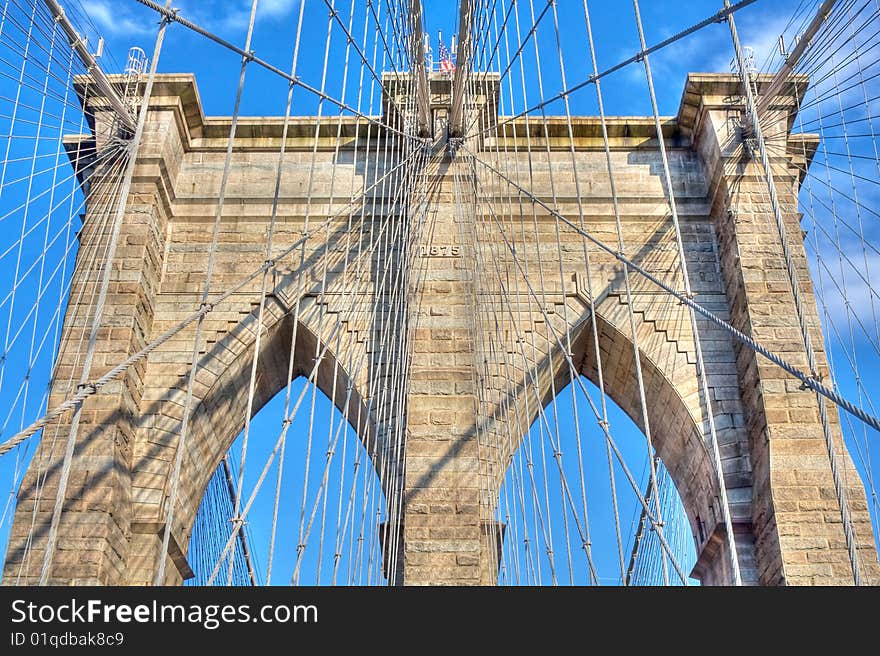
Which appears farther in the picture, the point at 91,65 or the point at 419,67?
the point at 419,67

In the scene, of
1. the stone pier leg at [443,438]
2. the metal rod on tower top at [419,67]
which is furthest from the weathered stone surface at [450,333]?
the metal rod on tower top at [419,67]

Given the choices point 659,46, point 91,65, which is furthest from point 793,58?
point 91,65

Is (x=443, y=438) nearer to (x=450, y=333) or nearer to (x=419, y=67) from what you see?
(x=450, y=333)

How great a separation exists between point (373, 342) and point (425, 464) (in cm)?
158

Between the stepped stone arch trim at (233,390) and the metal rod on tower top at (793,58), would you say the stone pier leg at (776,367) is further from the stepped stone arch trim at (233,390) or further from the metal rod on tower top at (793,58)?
the stepped stone arch trim at (233,390)

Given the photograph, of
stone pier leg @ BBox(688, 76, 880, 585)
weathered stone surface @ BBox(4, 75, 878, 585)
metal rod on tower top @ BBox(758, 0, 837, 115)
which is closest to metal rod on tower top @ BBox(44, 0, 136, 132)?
weathered stone surface @ BBox(4, 75, 878, 585)

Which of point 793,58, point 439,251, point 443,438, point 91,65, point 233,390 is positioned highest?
point 793,58

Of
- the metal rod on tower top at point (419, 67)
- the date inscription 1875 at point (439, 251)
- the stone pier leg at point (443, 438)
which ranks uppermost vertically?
the metal rod on tower top at point (419, 67)

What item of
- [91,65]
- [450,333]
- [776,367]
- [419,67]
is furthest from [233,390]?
[776,367]

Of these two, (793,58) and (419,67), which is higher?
(419,67)

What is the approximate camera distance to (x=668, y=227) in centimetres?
1175

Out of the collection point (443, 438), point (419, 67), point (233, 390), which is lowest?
point (443, 438)

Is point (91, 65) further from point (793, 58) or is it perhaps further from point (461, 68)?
point (793, 58)
